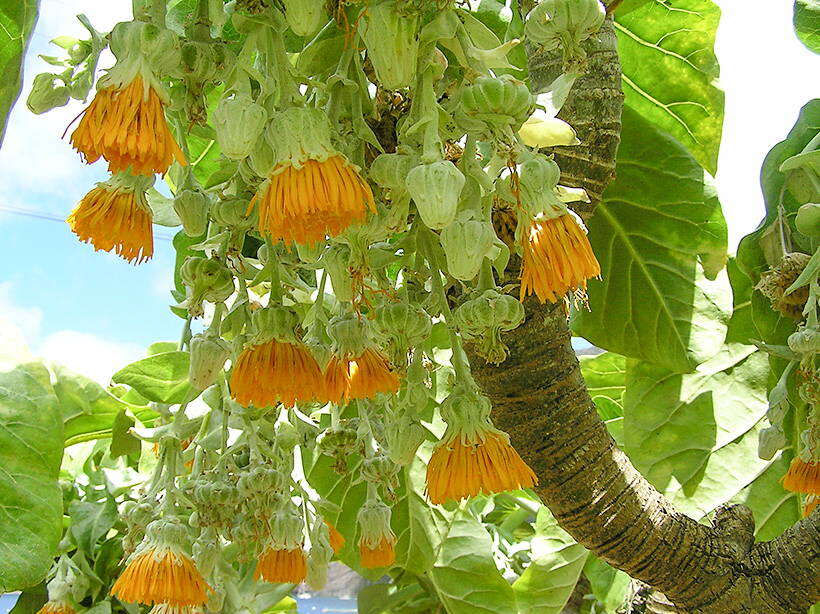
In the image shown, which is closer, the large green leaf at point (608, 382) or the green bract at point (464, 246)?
the green bract at point (464, 246)

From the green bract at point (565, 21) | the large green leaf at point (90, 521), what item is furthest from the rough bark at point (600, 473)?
the large green leaf at point (90, 521)

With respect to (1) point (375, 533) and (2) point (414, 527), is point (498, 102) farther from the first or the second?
(2) point (414, 527)

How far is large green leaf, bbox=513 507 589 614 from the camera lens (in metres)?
1.33

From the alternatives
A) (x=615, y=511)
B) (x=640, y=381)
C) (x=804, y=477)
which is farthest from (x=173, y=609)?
(x=640, y=381)

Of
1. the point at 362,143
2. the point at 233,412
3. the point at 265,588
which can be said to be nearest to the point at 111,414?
the point at 265,588

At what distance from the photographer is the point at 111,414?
1407 mm

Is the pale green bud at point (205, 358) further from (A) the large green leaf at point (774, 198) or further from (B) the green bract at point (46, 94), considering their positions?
(A) the large green leaf at point (774, 198)

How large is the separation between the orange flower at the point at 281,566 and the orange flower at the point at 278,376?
221 millimetres

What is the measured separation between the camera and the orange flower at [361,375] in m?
0.53

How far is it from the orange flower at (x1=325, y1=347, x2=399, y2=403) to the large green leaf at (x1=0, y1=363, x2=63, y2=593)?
485mm

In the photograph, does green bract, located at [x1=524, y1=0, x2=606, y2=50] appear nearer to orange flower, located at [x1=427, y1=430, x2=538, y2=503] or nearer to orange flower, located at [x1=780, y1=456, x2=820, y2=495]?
orange flower, located at [x1=427, y1=430, x2=538, y2=503]

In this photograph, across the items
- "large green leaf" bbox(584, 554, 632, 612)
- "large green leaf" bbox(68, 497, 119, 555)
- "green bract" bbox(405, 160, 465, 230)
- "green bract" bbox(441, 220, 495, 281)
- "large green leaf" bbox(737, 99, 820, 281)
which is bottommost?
"large green leaf" bbox(584, 554, 632, 612)

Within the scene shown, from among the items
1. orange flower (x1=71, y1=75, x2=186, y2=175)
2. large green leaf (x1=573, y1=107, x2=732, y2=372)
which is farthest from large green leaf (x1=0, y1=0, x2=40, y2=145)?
large green leaf (x1=573, y1=107, x2=732, y2=372)

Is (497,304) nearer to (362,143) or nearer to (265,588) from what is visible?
(362,143)
